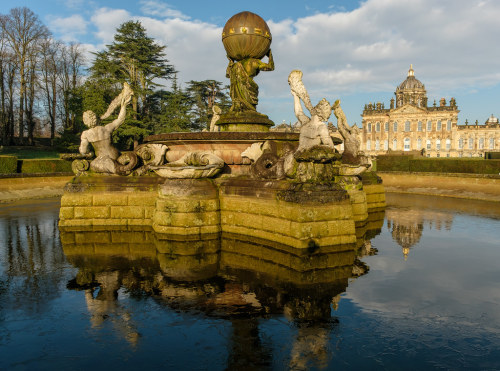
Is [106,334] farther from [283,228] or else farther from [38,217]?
Result: [38,217]

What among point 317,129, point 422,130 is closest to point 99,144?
point 317,129

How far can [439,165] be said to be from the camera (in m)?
21.2

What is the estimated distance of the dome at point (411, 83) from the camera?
341 feet

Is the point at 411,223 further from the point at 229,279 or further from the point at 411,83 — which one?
the point at 411,83

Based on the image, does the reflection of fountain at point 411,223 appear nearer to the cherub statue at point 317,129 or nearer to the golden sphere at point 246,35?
the cherub statue at point 317,129

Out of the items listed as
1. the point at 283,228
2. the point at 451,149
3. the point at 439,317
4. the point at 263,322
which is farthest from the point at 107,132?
the point at 451,149

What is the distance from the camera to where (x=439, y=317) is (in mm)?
4496

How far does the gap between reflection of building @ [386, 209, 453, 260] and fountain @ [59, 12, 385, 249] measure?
859 millimetres

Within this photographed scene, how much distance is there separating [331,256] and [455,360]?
10.4 feet

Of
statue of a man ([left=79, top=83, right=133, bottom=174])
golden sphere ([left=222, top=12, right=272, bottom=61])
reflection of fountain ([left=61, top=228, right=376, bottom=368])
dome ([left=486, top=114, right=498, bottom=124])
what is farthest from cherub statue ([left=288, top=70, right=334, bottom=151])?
dome ([left=486, top=114, right=498, bottom=124])

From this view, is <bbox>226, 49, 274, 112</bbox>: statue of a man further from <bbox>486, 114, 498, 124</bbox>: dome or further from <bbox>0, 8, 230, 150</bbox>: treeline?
<bbox>486, 114, 498, 124</bbox>: dome

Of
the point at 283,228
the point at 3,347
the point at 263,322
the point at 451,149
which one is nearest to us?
the point at 3,347

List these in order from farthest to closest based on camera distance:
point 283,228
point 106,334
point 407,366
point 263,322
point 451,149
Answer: point 451,149 < point 283,228 < point 263,322 < point 106,334 < point 407,366

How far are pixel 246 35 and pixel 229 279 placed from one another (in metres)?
7.59
